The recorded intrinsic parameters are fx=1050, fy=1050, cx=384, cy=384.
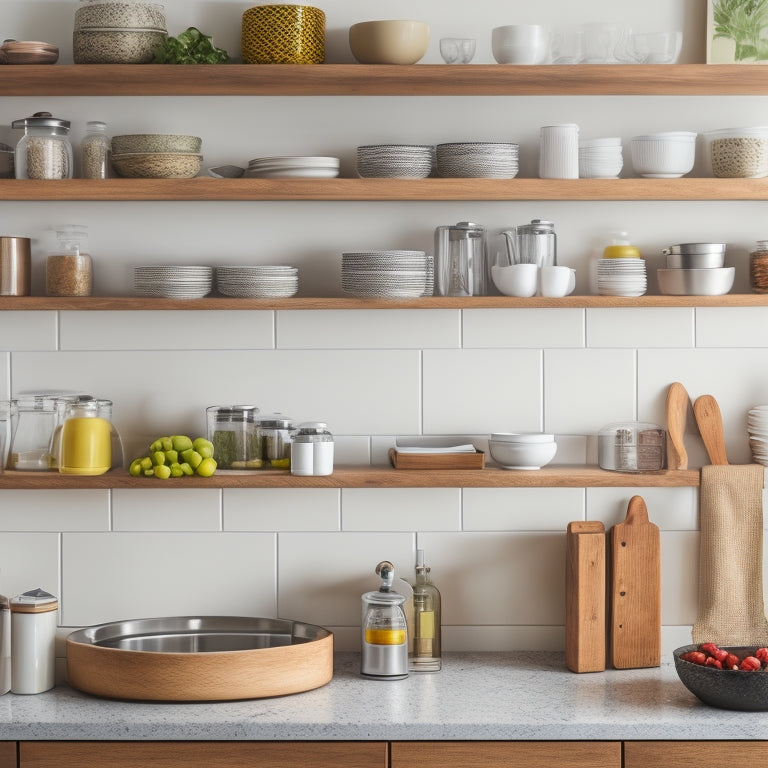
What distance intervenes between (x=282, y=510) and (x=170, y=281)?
Answer: 0.62 metres

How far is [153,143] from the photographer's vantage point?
2381mm

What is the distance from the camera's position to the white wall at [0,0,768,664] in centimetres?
256

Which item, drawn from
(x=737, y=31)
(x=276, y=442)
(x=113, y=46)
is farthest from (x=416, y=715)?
(x=737, y=31)

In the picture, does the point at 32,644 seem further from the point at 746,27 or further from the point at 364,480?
the point at 746,27

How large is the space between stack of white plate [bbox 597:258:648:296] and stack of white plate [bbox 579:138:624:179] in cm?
21

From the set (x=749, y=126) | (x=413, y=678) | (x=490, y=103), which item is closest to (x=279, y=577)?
(x=413, y=678)

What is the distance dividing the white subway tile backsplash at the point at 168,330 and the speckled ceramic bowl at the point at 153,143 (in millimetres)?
398

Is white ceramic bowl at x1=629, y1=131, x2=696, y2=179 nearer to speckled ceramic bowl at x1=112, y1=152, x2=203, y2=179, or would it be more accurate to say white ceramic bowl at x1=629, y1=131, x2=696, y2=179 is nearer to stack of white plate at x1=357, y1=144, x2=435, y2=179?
stack of white plate at x1=357, y1=144, x2=435, y2=179

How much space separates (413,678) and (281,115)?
136 centimetres

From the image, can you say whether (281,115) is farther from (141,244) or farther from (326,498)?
(326,498)

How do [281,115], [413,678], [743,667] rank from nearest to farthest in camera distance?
[743,667]
[413,678]
[281,115]

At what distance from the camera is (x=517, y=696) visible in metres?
2.22

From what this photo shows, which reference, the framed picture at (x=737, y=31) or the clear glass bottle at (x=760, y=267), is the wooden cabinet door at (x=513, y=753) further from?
the framed picture at (x=737, y=31)

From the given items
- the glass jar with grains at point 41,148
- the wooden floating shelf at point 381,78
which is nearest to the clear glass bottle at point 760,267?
the wooden floating shelf at point 381,78
